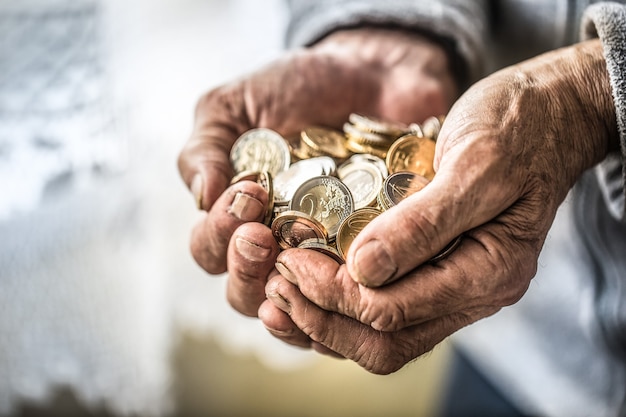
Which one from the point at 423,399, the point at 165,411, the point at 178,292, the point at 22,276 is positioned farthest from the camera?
the point at 423,399

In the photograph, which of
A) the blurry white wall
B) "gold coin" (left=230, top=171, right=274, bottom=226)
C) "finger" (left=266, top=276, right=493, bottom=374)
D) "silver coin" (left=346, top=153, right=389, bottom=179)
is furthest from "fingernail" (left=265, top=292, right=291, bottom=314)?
the blurry white wall

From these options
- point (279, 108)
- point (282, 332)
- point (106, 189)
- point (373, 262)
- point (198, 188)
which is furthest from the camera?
point (106, 189)

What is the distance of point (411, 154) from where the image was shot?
735 mm

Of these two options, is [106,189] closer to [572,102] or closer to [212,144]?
[212,144]

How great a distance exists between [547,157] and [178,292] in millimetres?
1077

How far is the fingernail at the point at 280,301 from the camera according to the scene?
0.61m

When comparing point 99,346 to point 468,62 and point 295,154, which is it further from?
point 468,62

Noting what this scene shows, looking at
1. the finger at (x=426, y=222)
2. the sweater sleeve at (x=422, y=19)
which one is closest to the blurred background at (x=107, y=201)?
the sweater sleeve at (x=422, y=19)

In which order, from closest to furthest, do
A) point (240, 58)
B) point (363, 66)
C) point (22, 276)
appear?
point (363, 66) → point (22, 276) → point (240, 58)

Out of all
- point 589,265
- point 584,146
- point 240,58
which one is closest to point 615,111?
point 584,146

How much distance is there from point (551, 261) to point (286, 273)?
54 centimetres

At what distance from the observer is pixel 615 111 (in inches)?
25.4

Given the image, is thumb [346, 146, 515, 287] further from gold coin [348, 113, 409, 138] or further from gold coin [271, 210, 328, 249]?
gold coin [348, 113, 409, 138]

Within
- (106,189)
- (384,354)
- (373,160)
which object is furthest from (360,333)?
(106,189)
